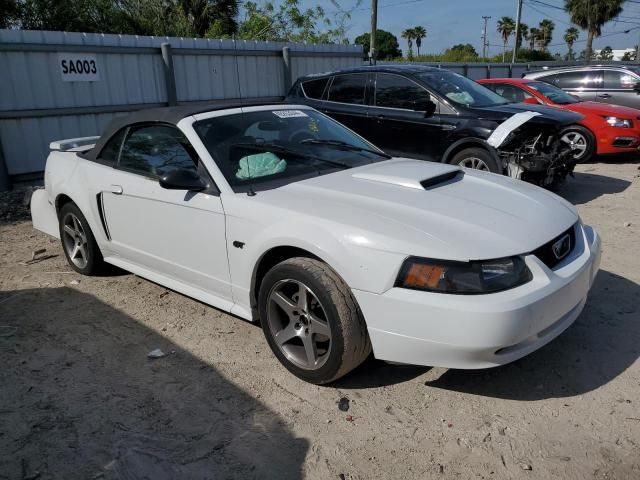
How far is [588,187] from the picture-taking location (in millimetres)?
8047

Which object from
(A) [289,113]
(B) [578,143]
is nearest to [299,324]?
(A) [289,113]

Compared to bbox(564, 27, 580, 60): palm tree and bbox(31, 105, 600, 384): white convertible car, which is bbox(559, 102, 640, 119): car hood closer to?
bbox(31, 105, 600, 384): white convertible car

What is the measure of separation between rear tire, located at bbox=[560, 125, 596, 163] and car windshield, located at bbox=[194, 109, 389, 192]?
22.0 ft

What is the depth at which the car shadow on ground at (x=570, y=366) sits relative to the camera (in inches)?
122

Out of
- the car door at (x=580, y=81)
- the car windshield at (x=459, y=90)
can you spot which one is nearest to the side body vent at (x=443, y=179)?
the car windshield at (x=459, y=90)

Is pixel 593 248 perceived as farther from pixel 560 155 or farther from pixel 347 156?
pixel 560 155

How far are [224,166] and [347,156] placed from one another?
0.98 meters

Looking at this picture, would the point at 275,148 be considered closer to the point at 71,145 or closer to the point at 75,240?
the point at 75,240

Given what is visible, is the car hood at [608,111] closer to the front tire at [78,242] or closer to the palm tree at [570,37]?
the front tire at [78,242]

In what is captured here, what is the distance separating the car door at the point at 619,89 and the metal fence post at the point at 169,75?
9139mm

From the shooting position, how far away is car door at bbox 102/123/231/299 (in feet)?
11.5

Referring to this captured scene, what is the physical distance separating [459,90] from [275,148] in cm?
430

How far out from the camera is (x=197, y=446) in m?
2.72

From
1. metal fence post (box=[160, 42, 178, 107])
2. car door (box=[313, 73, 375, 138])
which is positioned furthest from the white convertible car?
metal fence post (box=[160, 42, 178, 107])
